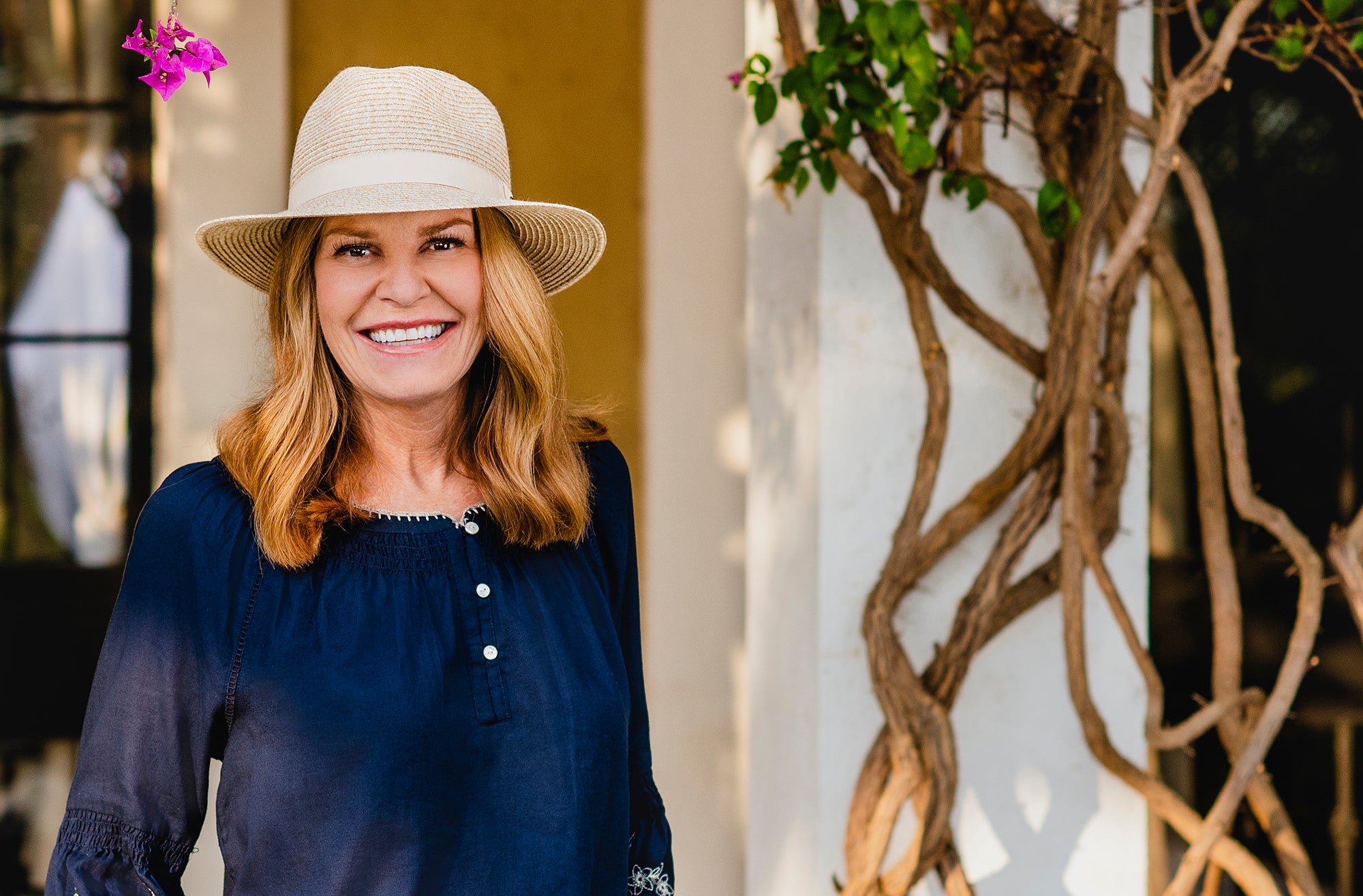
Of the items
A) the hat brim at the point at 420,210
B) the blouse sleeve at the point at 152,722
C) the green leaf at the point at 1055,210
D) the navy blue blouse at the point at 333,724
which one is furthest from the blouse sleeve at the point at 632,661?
the green leaf at the point at 1055,210

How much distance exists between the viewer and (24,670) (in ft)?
9.39

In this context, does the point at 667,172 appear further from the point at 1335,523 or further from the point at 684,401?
the point at 1335,523

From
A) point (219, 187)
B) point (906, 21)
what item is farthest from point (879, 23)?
point (219, 187)

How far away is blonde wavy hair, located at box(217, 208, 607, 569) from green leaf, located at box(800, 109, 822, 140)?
61cm

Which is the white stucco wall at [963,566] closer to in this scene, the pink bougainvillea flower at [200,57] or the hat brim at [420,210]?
the hat brim at [420,210]

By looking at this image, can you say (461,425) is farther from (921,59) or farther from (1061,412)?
(1061,412)

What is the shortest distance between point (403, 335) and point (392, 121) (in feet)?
0.79

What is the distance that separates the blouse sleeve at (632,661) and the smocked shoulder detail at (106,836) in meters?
0.59

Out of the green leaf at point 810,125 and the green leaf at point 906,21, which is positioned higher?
the green leaf at point 906,21

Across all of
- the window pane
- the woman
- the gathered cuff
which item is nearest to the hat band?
the woman

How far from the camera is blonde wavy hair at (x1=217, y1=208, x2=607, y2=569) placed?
1.34 meters

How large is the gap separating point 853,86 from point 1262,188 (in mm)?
1093

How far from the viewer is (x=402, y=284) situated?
1.35m

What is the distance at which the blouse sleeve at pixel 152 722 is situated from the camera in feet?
3.98
